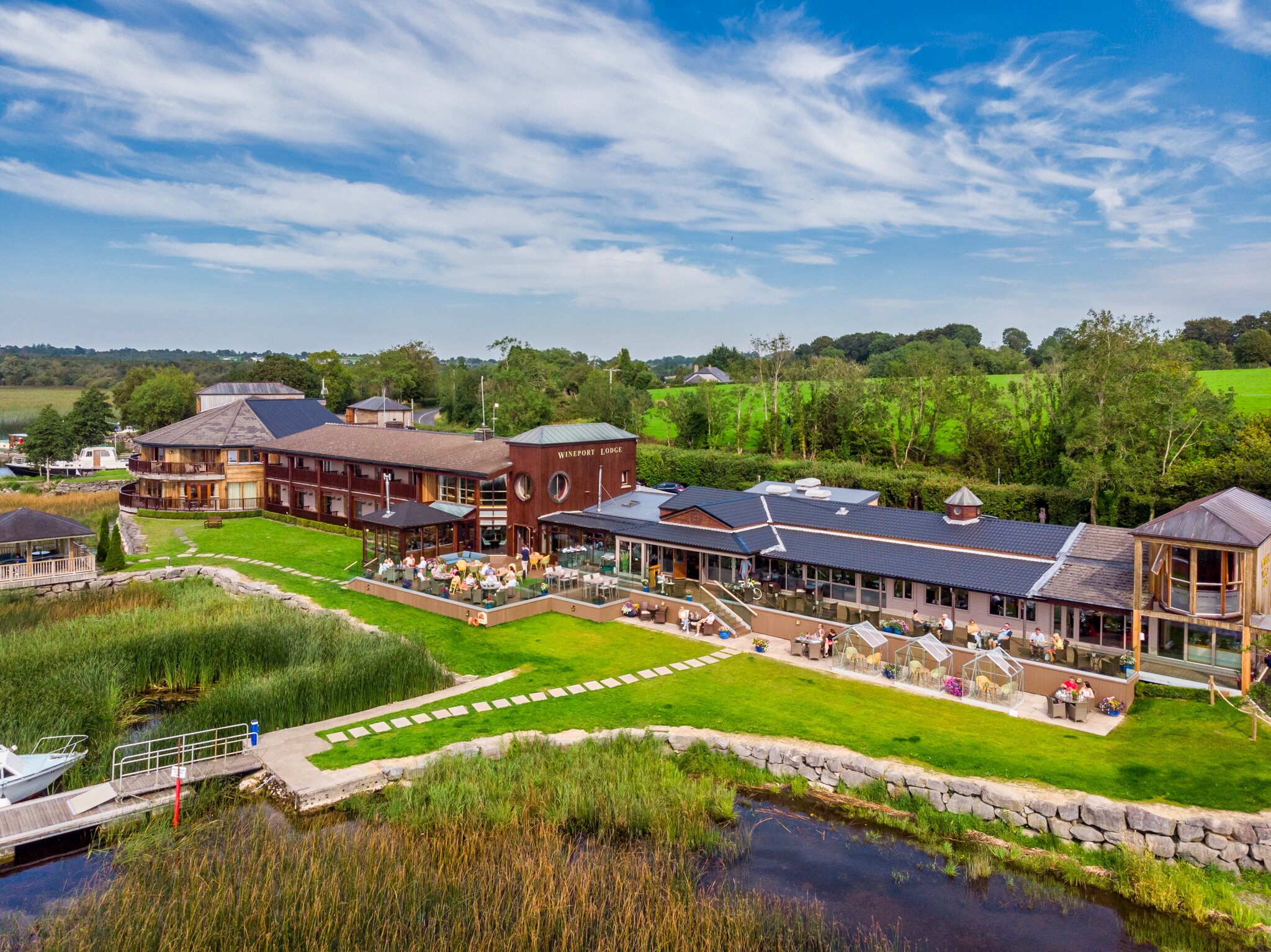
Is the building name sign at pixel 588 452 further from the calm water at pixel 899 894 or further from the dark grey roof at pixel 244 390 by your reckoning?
the dark grey roof at pixel 244 390

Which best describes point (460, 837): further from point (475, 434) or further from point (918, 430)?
point (918, 430)

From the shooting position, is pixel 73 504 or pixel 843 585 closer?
pixel 843 585

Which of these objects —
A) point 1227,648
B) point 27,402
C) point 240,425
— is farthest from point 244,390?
point 27,402

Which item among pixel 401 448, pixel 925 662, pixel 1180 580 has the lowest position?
pixel 925 662

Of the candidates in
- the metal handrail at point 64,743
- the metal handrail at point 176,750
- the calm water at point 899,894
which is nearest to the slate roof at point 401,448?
the metal handrail at point 176,750

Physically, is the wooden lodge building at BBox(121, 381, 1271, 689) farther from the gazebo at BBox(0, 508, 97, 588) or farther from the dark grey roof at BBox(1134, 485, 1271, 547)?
the gazebo at BBox(0, 508, 97, 588)

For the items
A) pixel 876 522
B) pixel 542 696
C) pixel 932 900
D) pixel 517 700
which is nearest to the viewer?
pixel 932 900

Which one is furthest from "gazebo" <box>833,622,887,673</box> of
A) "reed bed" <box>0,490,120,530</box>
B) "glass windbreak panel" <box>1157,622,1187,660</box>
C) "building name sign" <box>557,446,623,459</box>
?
"reed bed" <box>0,490,120,530</box>

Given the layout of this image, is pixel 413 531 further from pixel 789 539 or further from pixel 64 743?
pixel 64 743
